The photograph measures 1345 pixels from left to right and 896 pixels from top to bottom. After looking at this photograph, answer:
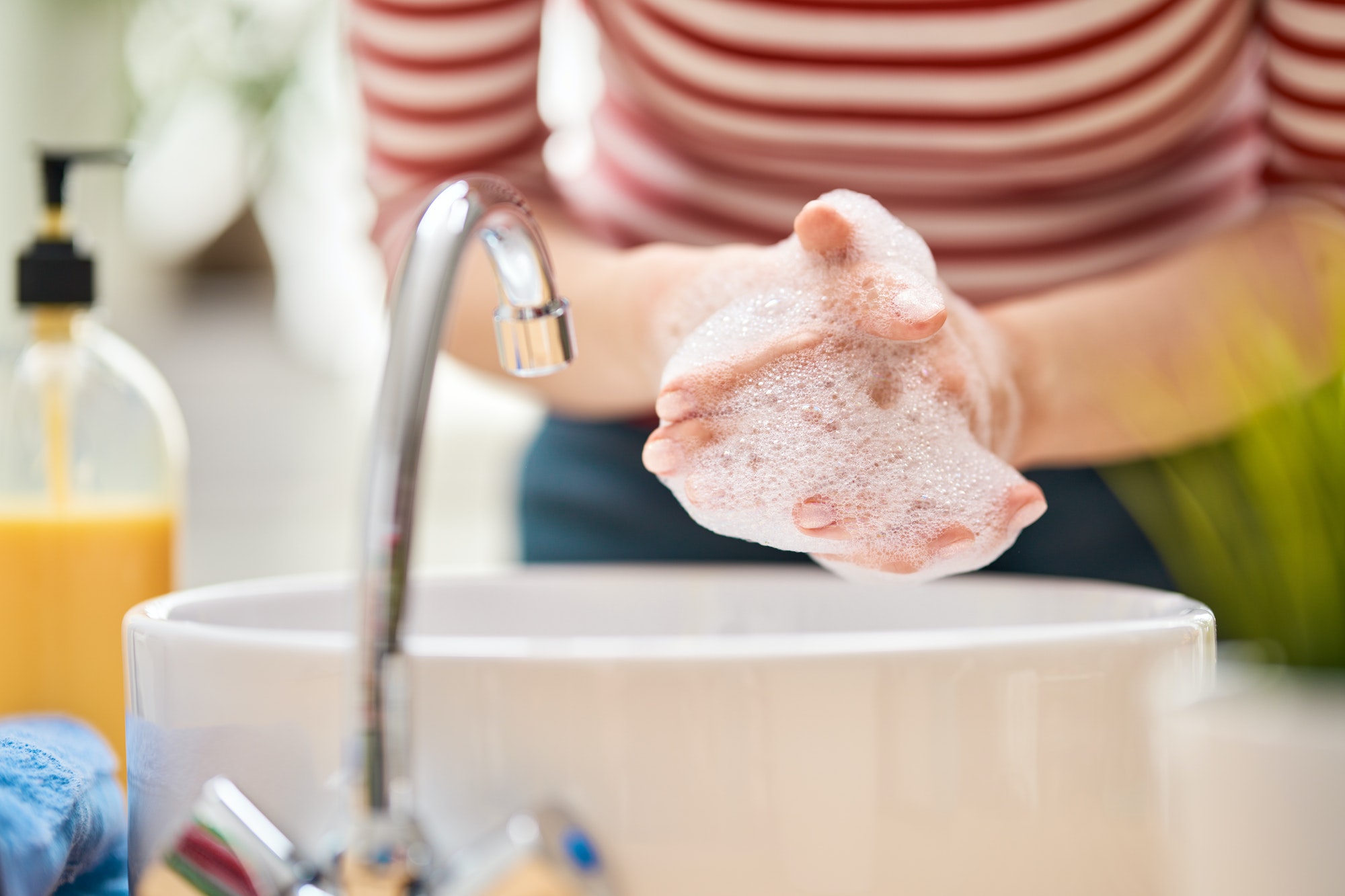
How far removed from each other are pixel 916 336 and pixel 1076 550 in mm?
309

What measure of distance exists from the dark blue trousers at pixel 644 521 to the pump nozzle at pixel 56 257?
0.71 ft

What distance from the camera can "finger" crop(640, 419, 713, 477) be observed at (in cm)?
27

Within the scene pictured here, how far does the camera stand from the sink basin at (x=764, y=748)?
25 centimetres

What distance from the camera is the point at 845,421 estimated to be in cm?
29

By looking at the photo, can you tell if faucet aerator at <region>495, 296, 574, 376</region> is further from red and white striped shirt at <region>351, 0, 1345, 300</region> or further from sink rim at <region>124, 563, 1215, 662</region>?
red and white striped shirt at <region>351, 0, 1345, 300</region>

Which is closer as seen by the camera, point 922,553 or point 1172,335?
point 922,553

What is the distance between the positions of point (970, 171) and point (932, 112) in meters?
0.03

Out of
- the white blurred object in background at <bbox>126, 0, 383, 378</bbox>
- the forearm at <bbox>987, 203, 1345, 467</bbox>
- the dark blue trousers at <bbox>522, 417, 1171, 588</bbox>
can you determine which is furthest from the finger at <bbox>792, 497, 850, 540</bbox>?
the white blurred object in background at <bbox>126, 0, 383, 378</bbox>

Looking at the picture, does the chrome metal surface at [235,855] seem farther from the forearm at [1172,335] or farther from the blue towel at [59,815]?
the forearm at [1172,335]

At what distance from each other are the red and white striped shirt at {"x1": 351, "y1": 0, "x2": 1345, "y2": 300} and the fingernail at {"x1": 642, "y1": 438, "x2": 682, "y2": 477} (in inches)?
10.7

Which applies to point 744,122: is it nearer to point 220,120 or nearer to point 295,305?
point 220,120

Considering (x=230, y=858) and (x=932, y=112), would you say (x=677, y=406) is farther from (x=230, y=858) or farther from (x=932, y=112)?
(x=932, y=112)

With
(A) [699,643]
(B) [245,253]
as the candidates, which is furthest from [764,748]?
(B) [245,253]

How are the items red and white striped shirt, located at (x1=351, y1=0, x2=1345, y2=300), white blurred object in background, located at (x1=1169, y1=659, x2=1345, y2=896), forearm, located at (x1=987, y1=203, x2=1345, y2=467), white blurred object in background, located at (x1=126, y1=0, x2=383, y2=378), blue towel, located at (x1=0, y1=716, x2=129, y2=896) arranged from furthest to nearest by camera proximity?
1. white blurred object in background, located at (x1=126, y1=0, x2=383, y2=378)
2. red and white striped shirt, located at (x1=351, y1=0, x2=1345, y2=300)
3. forearm, located at (x1=987, y1=203, x2=1345, y2=467)
4. blue towel, located at (x1=0, y1=716, x2=129, y2=896)
5. white blurred object in background, located at (x1=1169, y1=659, x2=1345, y2=896)
